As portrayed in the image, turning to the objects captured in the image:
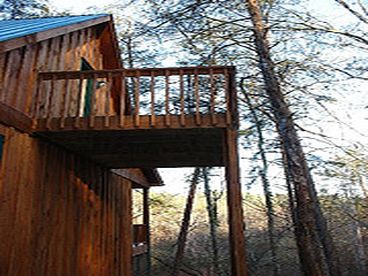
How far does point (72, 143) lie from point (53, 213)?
1.22 m

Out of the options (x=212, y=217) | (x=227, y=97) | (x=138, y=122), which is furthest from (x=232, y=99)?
(x=212, y=217)

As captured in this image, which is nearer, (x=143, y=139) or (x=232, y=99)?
(x=232, y=99)

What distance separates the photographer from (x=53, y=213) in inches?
222

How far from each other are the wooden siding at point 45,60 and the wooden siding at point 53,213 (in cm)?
59

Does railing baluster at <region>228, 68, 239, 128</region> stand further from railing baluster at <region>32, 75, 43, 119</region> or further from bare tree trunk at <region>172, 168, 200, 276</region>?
bare tree trunk at <region>172, 168, 200, 276</region>

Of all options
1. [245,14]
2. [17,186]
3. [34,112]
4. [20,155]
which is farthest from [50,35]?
[245,14]

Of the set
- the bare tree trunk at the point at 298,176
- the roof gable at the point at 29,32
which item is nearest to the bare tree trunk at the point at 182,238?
the bare tree trunk at the point at 298,176

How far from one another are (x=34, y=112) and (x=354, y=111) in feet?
23.7

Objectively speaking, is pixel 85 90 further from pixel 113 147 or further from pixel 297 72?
pixel 297 72

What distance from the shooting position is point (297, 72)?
8516mm

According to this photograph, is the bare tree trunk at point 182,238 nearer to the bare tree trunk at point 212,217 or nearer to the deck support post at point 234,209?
the bare tree trunk at point 212,217

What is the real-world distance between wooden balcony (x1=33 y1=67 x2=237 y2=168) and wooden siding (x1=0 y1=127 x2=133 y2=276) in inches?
18.0

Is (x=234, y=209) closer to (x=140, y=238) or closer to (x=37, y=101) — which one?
(x=37, y=101)

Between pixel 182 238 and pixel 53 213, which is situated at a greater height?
pixel 53 213
